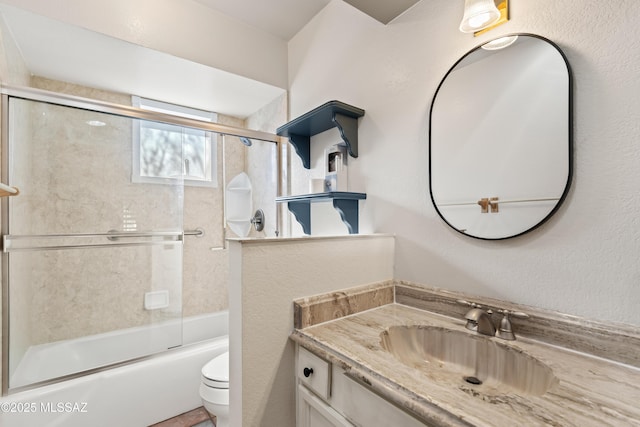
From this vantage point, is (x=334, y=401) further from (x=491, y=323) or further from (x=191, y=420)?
(x=191, y=420)

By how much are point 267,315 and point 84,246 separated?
175 centimetres

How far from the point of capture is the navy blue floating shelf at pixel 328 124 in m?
1.39

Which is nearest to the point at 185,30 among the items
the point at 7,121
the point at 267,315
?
the point at 7,121

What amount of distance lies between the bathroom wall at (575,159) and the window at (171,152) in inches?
51.9

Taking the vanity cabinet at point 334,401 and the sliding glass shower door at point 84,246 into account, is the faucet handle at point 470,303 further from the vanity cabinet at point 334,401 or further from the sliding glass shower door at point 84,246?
the sliding glass shower door at point 84,246

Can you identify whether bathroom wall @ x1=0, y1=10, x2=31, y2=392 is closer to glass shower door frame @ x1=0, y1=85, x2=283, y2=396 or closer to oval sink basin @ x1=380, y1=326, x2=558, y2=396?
glass shower door frame @ x1=0, y1=85, x2=283, y2=396

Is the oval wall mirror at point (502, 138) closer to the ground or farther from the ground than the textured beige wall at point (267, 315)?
farther from the ground

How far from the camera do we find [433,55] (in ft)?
3.75

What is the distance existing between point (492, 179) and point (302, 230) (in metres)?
1.22

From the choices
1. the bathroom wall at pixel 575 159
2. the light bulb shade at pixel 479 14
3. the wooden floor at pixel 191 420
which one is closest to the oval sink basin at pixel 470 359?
the bathroom wall at pixel 575 159

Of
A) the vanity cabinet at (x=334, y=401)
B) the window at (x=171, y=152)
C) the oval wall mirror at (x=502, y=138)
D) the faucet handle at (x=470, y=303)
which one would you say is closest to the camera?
the vanity cabinet at (x=334, y=401)

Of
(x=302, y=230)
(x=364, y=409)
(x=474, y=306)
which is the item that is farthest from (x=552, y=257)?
(x=302, y=230)

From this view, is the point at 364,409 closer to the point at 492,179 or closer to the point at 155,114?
the point at 492,179

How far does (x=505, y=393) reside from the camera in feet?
1.98
